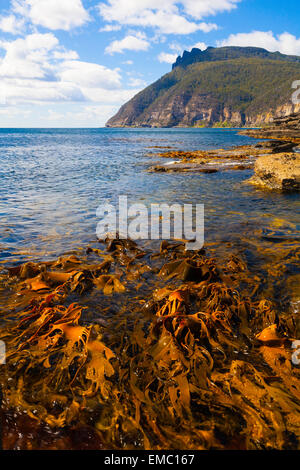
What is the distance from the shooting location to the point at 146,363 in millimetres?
2705

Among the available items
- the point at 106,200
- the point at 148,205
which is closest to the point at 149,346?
the point at 148,205

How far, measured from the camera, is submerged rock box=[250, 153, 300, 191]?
1148cm

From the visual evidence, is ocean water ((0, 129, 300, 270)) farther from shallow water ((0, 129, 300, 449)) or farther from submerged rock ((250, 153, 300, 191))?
submerged rock ((250, 153, 300, 191))

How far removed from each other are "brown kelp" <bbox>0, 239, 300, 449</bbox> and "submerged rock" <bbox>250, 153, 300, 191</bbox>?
8.83 meters

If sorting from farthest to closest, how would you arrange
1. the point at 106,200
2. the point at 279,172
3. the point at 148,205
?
the point at 279,172
the point at 106,200
the point at 148,205

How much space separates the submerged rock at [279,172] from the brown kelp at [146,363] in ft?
29.0

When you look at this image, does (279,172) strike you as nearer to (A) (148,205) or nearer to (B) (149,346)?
(A) (148,205)

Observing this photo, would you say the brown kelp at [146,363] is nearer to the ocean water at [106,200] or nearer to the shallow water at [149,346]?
the shallow water at [149,346]

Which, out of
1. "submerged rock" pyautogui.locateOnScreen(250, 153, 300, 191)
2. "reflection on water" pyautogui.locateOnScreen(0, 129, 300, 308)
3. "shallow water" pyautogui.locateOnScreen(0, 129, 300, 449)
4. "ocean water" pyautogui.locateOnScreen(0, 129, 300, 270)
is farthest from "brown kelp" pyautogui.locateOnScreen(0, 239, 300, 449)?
"submerged rock" pyautogui.locateOnScreen(250, 153, 300, 191)

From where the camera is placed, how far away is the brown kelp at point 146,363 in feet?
6.67

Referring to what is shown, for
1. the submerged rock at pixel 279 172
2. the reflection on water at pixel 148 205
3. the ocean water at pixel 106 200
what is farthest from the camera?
the submerged rock at pixel 279 172

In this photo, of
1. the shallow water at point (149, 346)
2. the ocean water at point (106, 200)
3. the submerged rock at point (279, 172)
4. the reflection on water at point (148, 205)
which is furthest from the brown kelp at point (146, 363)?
the submerged rock at point (279, 172)

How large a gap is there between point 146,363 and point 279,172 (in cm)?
1183
